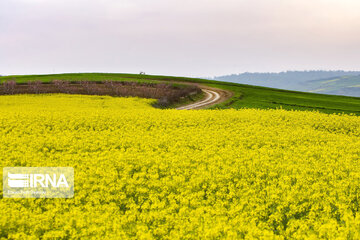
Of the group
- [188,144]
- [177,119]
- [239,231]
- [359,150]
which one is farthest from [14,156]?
[359,150]

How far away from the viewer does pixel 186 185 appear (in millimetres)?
12930

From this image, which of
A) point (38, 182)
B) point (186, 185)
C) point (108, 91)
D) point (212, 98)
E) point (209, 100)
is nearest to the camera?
point (186, 185)

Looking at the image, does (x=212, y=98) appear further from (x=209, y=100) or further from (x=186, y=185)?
(x=186, y=185)


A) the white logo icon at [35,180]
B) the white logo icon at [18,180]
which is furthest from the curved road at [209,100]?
the white logo icon at [18,180]

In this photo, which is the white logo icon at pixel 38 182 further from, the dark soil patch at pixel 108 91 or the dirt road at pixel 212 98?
the dark soil patch at pixel 108 91

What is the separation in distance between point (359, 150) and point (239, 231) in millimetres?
14276

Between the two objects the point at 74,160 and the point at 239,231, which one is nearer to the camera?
the point at 239,231

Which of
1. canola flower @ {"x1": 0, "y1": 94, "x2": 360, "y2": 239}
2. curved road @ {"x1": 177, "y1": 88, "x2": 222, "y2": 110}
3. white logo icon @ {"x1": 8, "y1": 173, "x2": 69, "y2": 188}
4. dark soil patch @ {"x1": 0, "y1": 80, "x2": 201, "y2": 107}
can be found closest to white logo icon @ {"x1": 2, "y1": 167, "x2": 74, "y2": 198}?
white logo icon @ {"x1": 8, "y1": 173, "x2": 69, "y2": 188}

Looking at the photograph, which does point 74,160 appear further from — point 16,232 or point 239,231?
point 239,231

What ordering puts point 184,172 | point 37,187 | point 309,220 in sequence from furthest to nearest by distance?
point 184,172
point 37,187
point 309,220

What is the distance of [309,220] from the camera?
33.2 ft

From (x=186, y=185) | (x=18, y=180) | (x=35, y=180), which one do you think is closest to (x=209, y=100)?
(x=186, y=185)

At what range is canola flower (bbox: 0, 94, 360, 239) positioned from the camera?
9453 mm

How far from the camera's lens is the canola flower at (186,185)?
9.45 meters
